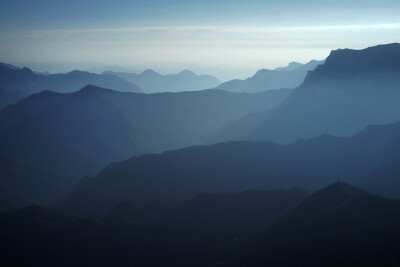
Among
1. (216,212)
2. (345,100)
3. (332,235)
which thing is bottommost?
(216,212)

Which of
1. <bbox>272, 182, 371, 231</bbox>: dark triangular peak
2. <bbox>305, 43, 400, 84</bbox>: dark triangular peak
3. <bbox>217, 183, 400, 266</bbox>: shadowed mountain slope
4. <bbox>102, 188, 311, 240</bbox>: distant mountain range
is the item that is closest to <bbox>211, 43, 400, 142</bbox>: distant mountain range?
<bbox>305, 43, 400, 84</bbox>: dark triangular peak

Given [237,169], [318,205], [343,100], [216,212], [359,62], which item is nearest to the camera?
[318,205]

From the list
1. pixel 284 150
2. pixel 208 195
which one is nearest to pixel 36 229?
pixel 208 195

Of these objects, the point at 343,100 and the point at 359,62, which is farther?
the point at 359,62

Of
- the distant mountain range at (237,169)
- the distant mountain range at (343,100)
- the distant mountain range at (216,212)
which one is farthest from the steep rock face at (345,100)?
the distant mountain range at (216,212)

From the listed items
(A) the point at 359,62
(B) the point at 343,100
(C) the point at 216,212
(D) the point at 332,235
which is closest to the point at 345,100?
(B) the point at 343,100

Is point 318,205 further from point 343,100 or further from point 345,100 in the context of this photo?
point 343,100

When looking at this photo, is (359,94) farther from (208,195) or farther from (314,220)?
(314,220)

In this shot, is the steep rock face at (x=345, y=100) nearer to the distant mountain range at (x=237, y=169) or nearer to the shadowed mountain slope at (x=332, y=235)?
the distant mountain range at (x=237, y=169)
